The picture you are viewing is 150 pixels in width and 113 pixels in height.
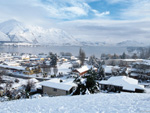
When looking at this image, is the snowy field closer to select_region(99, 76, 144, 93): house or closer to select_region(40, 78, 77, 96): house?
select_region(40, 78, 77, 96): house

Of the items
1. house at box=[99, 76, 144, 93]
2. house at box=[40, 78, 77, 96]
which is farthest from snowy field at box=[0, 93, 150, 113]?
house at box=[99, 76, 144, 93]

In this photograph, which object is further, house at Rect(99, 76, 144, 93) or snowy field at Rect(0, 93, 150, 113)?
house at Rect(99, 76, 144, 93)

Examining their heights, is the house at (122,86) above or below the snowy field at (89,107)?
below

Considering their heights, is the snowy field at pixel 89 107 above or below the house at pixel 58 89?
above

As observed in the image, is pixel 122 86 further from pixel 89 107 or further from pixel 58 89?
pixel 89 107

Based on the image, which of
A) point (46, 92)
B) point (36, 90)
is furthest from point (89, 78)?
point (36, 90)

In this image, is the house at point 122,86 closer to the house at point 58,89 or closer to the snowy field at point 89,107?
the house at point 58,89

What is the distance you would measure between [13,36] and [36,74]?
185m

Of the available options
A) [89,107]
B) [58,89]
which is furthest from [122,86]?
[89,107]

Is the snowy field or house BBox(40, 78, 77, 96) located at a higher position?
the snowy field

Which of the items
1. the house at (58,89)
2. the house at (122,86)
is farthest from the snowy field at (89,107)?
the house at (122,86)

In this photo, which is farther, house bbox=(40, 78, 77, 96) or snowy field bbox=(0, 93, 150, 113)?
house bbox=(40, 78, 77, 96)

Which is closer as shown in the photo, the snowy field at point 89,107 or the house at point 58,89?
the snowy field at point 89,107

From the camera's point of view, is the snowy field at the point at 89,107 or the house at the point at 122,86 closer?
the snowy field at the point at 89,107
